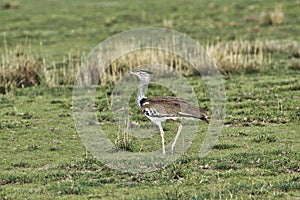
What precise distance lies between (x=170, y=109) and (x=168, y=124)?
3.27m

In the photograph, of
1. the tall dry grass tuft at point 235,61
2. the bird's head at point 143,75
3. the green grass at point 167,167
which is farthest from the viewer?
the tall dry grass tuft at point 235,61

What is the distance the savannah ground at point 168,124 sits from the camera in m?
8.95

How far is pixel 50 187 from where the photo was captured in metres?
9.01

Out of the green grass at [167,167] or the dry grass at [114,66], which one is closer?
the green grass at [167,167]

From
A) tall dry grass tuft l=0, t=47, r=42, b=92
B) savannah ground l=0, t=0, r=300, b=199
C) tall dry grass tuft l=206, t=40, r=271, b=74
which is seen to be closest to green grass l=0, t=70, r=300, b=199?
savannah ground l=0, t=0, r=300, b=199

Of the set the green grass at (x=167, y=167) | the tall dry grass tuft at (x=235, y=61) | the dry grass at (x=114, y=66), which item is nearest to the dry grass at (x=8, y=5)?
the dry grass at (x=114, y=66)

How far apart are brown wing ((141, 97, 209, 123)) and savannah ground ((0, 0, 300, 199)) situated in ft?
2.41

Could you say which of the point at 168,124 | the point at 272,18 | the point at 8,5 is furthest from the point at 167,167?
the point at 8,5

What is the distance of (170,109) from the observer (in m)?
10.1

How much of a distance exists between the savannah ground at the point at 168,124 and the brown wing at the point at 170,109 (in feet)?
2.41

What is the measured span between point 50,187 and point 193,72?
10199mm

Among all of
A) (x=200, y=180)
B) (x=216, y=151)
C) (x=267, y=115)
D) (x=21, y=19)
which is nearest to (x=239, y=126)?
(x=267, y=115)

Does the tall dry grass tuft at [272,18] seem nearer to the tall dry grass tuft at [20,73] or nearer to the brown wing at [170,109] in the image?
the tall dry grass tuft at [20,73]

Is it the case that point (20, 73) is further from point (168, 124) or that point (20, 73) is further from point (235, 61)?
point (235, 61)
